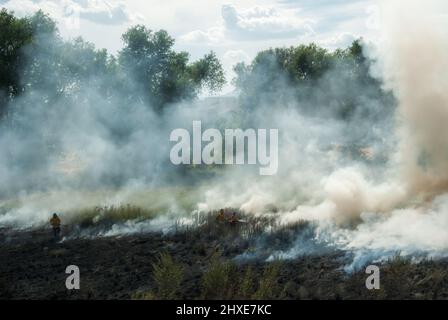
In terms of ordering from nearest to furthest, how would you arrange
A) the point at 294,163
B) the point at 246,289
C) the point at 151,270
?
1. the point at 246,289
2. the point at 151,270
3. the point at 294,163

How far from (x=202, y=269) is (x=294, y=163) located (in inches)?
561

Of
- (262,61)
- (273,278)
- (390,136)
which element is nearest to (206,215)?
(273,278)

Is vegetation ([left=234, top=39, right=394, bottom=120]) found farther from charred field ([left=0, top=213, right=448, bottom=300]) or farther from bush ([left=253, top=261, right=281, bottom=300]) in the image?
bush ([left=253, top=261, right=281, bottom=300])

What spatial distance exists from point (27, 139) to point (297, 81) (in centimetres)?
2460

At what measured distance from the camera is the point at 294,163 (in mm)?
26156

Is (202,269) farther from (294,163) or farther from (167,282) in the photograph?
(294,163)

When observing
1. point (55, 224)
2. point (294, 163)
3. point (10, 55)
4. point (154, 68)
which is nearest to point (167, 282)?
point (55, 224)

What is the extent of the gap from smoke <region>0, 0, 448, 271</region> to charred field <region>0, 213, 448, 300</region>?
0.85 m

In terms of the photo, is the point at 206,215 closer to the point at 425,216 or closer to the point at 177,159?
the point at 425,216

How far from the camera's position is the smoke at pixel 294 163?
52.5 feet

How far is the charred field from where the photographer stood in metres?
10.8

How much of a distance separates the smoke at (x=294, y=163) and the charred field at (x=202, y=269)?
2.80ft

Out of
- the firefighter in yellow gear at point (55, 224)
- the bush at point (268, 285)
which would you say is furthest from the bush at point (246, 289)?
the firefighter in yellow gear at point (55, 224)

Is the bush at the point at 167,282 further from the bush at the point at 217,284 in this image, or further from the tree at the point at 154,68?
the tree at the point at 154,68
